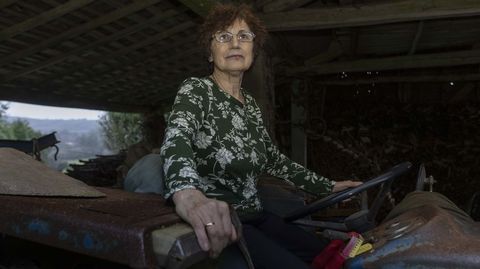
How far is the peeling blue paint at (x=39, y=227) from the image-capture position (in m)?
1.20

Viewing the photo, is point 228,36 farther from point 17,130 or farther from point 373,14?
point 17,130

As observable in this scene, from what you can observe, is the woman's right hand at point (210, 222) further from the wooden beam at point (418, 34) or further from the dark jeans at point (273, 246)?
the wooden beam at point (418, 34)

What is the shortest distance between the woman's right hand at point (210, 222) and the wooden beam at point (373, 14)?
3.48 metres

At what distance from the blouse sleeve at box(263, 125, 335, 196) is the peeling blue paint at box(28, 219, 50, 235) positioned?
1310 mm

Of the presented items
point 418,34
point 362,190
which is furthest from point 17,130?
point 362,190

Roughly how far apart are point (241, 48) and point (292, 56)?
4.80 meters

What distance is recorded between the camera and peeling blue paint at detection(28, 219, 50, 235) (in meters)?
1.20

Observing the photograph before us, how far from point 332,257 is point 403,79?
21.0 ft

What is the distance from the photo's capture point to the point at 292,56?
21.7ft

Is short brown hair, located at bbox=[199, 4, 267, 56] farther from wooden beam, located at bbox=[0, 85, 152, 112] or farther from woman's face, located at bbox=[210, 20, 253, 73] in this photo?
wooden beam, located at bbox=[0, 85, 152, 112]

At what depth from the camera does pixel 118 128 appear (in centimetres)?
1669

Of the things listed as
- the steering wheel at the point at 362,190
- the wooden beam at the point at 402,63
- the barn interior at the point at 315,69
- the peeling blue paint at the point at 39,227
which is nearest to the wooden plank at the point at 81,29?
the barn interior at the point at 315,69

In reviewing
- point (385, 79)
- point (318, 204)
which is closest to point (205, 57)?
point (318, 204)

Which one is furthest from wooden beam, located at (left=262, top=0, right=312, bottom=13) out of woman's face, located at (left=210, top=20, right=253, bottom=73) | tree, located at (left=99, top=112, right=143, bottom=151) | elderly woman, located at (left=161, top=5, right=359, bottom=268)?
tree, located at (left=99, top=112, right=143, bottom=151)
